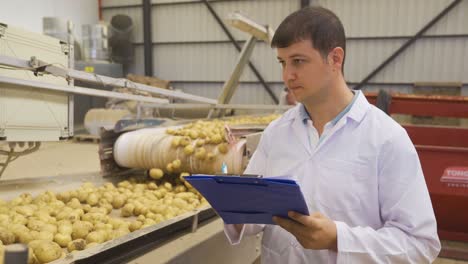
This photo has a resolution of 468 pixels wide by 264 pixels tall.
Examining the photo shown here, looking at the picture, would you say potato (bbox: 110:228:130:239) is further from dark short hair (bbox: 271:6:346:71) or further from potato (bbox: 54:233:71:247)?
dark short hair (bbox: 271:6:346:71)

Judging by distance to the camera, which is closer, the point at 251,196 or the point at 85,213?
the point at 251,196

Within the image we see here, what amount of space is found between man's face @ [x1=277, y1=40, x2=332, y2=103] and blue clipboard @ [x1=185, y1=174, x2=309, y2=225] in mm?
312

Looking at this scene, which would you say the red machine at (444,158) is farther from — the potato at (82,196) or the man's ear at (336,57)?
the potato at (82,196)

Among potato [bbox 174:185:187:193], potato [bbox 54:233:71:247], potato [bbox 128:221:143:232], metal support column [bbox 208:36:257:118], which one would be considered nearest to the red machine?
potato [bbox 174:185:187:193]

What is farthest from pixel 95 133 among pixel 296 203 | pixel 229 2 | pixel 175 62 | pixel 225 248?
pixel 296 203

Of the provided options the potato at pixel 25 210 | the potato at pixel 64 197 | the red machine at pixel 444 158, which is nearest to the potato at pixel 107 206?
the potato at pixel 64 197

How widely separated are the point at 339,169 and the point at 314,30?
0.38 m

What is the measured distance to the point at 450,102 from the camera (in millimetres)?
3305

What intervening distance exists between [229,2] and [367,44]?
3329 millimetres

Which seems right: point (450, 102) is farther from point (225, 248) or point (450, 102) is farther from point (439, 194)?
point (225, 248)

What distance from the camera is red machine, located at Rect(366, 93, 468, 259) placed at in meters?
3.01

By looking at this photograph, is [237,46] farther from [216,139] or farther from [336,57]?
[336,57]

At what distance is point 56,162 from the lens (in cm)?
514

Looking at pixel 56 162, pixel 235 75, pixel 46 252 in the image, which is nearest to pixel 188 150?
pixel 46 252
